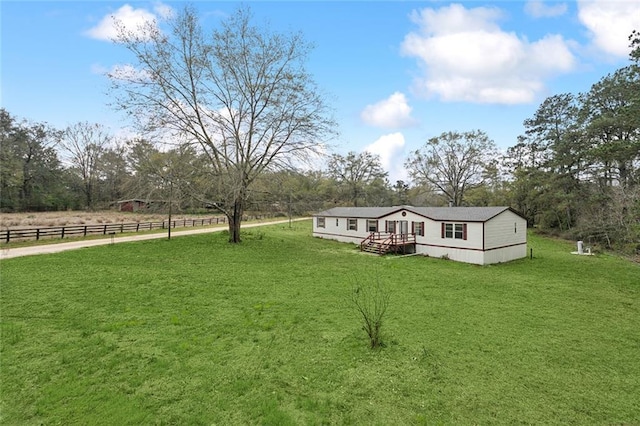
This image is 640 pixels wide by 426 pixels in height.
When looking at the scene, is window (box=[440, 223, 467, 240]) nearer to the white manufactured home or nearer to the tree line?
the white manufactured home

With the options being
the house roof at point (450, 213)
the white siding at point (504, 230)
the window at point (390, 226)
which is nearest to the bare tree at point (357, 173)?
the house roof at point (450, 213)

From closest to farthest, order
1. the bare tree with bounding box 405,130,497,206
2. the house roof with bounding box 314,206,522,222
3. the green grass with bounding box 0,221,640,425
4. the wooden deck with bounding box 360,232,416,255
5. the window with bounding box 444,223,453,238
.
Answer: the green grass with bounding box 0,221,640,425, the house roof with bounding box 314,206,522,222, the window with bounding box 444,223,453,238, the wooden deck with bounding box 360,232,416,255, the bare tree with bounding box 405,130,497,206

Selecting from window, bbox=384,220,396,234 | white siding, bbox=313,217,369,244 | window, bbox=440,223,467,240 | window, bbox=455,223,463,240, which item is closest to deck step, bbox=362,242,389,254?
window, bbox=384,220,396,234

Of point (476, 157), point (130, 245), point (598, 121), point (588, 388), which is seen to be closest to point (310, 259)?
point (130, 245)

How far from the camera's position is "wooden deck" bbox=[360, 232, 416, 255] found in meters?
20.7

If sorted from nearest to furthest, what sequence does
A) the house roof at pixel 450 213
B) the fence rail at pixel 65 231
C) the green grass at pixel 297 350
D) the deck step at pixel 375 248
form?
the green grass at pixel 297 350 < the fence rail at pixel 65 231 < the house roof at pixel 450 213 < the deck step at pixel 375 248

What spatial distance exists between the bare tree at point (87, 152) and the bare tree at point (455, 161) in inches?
1879

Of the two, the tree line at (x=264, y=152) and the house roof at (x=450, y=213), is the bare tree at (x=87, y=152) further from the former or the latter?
the house roof at (x=450, y=213)

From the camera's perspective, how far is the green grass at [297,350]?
191 inches

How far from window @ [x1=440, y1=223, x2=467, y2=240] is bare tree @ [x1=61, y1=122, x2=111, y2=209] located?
5174cm

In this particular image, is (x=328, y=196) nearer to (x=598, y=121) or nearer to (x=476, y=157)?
(x=476, y=157)

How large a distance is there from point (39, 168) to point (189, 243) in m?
42.3

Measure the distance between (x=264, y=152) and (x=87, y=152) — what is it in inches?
1734

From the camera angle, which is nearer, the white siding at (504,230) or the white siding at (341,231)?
the white siding at (504,230)
